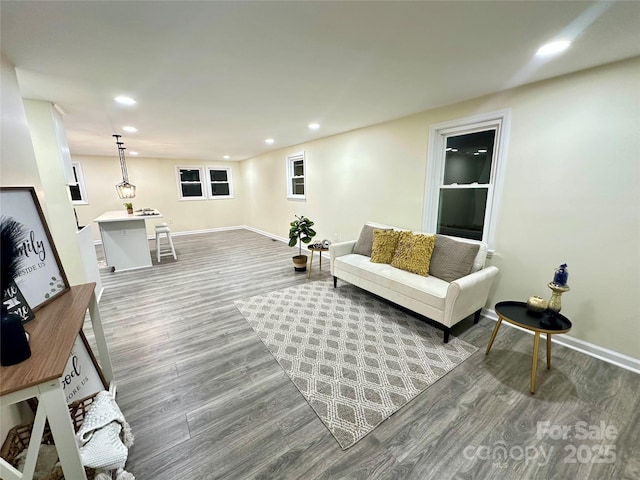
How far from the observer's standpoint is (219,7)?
1.30 meters

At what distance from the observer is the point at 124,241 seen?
15.0 feet

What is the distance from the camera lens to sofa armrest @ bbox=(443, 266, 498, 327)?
2.21 meters

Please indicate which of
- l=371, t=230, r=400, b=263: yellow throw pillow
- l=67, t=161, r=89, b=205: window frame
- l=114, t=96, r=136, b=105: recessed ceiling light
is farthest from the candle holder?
l=67, t=161, r=89, b=205: window frame

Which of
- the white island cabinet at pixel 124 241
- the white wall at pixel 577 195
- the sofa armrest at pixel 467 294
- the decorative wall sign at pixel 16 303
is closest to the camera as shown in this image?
the decorative wall sign at pixel 16 303

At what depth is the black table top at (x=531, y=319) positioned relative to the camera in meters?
1.79

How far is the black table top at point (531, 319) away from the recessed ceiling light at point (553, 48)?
1.87m

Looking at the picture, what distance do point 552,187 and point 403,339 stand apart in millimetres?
1938

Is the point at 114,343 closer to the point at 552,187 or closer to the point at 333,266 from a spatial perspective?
the point at 333,266

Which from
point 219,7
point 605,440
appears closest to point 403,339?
point 605,440

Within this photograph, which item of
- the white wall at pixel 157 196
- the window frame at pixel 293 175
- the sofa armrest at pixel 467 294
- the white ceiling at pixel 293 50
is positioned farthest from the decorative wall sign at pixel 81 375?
the white wall at pixel 157 196

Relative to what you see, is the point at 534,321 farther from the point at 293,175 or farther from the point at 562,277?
the point at 293,175

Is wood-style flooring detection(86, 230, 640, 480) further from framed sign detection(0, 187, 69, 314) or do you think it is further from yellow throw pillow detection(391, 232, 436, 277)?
A: framed sign detection(0, 187, 69, 314)

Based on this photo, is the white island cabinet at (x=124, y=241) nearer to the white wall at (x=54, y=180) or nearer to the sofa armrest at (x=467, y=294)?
the white wall at (x=54, y=180)

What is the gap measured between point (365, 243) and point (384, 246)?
44cm
